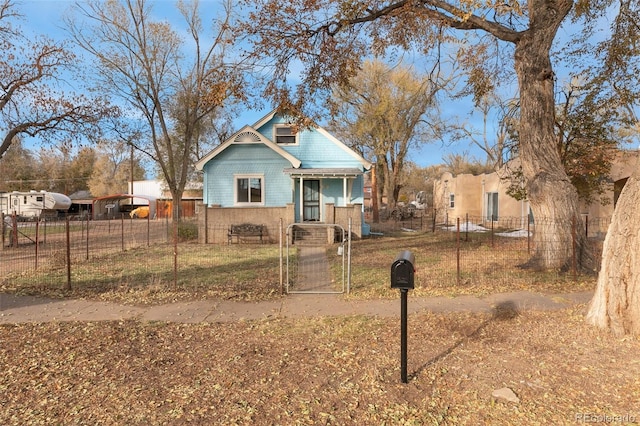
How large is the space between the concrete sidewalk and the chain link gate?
29.9 inches

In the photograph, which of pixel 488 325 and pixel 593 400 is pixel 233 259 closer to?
pixel 488 325

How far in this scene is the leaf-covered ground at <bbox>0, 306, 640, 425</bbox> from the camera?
3188 millimetres

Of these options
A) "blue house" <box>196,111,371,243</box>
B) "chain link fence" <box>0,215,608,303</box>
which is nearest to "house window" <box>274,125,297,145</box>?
"blue house" <box>196,111,371,243</box>

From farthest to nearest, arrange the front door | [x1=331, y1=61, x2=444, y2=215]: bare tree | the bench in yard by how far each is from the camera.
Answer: [x1=331, y1=61, x2=444, y2=215]: bare tree → the front door → the bench in yard

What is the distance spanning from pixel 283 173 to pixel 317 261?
7536 mm

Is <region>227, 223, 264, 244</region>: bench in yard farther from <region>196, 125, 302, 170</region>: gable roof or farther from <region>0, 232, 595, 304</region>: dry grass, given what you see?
<region>196, 125, 302, 170</region>: gable roof

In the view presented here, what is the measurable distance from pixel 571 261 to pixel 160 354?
898cm

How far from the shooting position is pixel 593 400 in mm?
3334

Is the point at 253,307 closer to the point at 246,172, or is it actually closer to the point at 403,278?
the point at 403,278

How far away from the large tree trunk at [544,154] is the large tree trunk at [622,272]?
4.36 metres

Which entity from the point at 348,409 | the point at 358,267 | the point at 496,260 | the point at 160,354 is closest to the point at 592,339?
the point at 348,409

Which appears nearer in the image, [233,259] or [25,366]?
[25,366]

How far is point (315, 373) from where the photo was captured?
3.93 m

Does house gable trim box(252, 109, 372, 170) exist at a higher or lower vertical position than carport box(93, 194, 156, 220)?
higher
